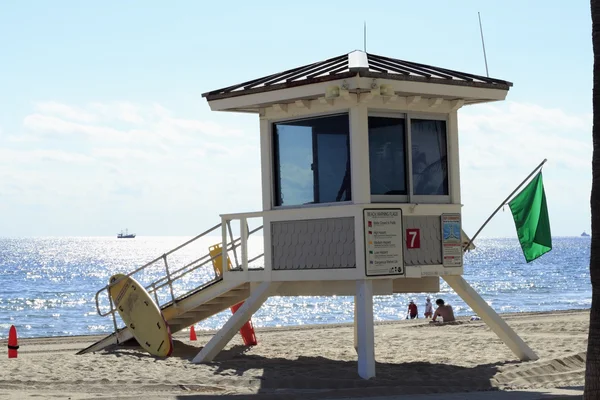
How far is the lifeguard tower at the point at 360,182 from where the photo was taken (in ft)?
53.2

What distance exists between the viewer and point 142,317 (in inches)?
765

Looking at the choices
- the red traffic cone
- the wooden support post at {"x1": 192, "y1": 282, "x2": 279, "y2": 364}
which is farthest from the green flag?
the red traffic cone

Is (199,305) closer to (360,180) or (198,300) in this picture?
(198,300)

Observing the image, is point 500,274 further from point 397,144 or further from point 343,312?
point 397,144

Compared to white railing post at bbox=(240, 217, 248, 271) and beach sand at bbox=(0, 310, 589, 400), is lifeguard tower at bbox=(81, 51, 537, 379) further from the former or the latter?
beach sand at bbox=(0, 310, 589, 400)

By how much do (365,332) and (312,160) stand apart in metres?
2.91

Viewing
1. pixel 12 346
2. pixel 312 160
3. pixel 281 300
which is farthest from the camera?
pixel 281 300

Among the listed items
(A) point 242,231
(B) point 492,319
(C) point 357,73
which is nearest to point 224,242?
(A) point 242,231

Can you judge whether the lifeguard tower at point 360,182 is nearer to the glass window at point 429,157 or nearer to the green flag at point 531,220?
the glass window at point 429,157

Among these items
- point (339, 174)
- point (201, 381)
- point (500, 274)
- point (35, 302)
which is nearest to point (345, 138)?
point (339, 174)

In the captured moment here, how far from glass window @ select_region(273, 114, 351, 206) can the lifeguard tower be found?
2 centimetres

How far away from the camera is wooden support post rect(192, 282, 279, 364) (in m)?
17.5

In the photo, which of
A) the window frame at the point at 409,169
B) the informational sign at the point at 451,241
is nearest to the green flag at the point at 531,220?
the informational sign at the point at 451,241

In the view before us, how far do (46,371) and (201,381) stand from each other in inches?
106
